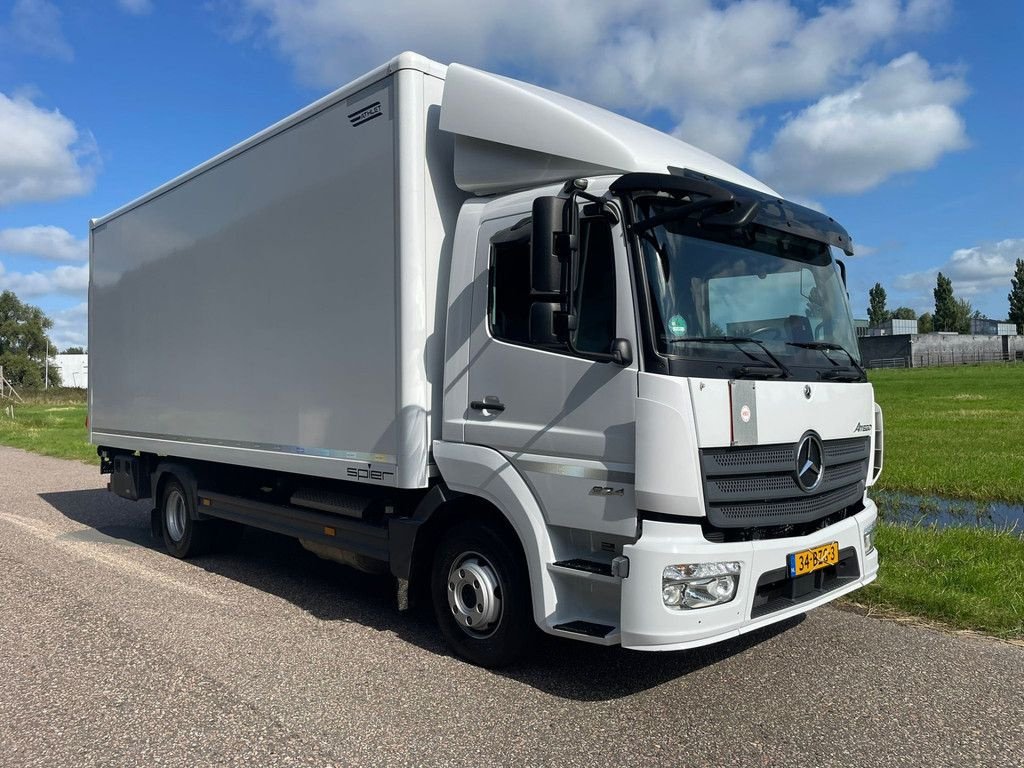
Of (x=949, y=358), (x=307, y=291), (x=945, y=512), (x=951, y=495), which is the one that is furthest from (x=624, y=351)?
(x=949, y=358)

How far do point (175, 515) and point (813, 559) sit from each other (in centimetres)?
626

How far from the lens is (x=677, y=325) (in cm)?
402

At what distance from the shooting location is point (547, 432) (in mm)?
4367

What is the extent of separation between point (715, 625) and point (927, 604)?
8.45 feet

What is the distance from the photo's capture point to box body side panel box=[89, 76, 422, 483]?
5.18 metres

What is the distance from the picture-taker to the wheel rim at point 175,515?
8.05 m

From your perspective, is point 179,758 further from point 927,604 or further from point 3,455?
point 3,455

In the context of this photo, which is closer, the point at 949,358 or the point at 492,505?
the point at 492,505

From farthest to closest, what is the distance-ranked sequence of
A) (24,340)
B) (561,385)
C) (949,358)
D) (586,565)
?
(24,340), (949,358), (561,385), (586,565)

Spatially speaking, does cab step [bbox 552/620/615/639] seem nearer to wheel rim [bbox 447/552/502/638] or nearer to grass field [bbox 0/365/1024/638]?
wheel rim [bbox 447/552/502/638]

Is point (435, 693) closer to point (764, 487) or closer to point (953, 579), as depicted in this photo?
point (764, 487)

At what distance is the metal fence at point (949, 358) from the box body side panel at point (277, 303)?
70.9 metres

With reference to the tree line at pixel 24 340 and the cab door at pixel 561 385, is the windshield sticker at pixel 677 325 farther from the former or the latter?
the tree line at pixel 24 340

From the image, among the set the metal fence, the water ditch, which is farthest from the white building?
the water ditch
